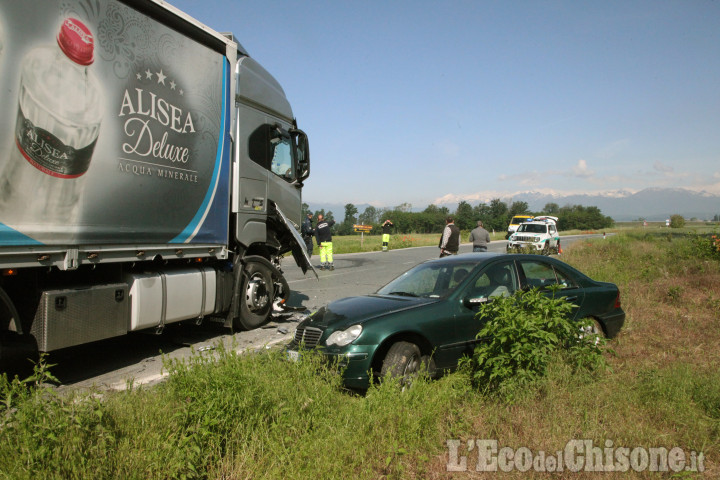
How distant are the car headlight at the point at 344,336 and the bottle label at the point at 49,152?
2.92 m

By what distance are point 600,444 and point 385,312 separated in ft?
6.98

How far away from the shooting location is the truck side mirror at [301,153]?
8.71m

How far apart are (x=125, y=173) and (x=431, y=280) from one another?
3599 mm

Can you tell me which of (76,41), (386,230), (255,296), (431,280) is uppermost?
(76,41)

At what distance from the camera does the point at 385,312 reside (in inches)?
193

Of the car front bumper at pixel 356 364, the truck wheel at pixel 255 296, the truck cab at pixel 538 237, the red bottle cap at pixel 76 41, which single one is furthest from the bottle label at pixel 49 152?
the truck cab at pixel 538 237

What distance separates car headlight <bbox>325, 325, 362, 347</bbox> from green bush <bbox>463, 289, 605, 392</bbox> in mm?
1114

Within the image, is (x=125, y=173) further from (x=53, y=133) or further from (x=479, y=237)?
(x=479, y=237)

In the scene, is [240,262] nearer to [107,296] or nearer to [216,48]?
[107,296]

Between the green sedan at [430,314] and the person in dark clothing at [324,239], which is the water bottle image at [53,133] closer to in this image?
the green sedan at [430,314]

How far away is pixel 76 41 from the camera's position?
481cm

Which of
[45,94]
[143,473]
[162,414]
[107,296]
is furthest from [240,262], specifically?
[143,473]

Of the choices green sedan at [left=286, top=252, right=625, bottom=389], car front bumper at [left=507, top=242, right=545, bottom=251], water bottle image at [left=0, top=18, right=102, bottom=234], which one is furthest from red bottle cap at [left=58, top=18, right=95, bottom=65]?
car front bumper at [left=507, top=242, right=545, bottom=251]

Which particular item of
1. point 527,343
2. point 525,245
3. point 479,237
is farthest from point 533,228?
point 527,343
